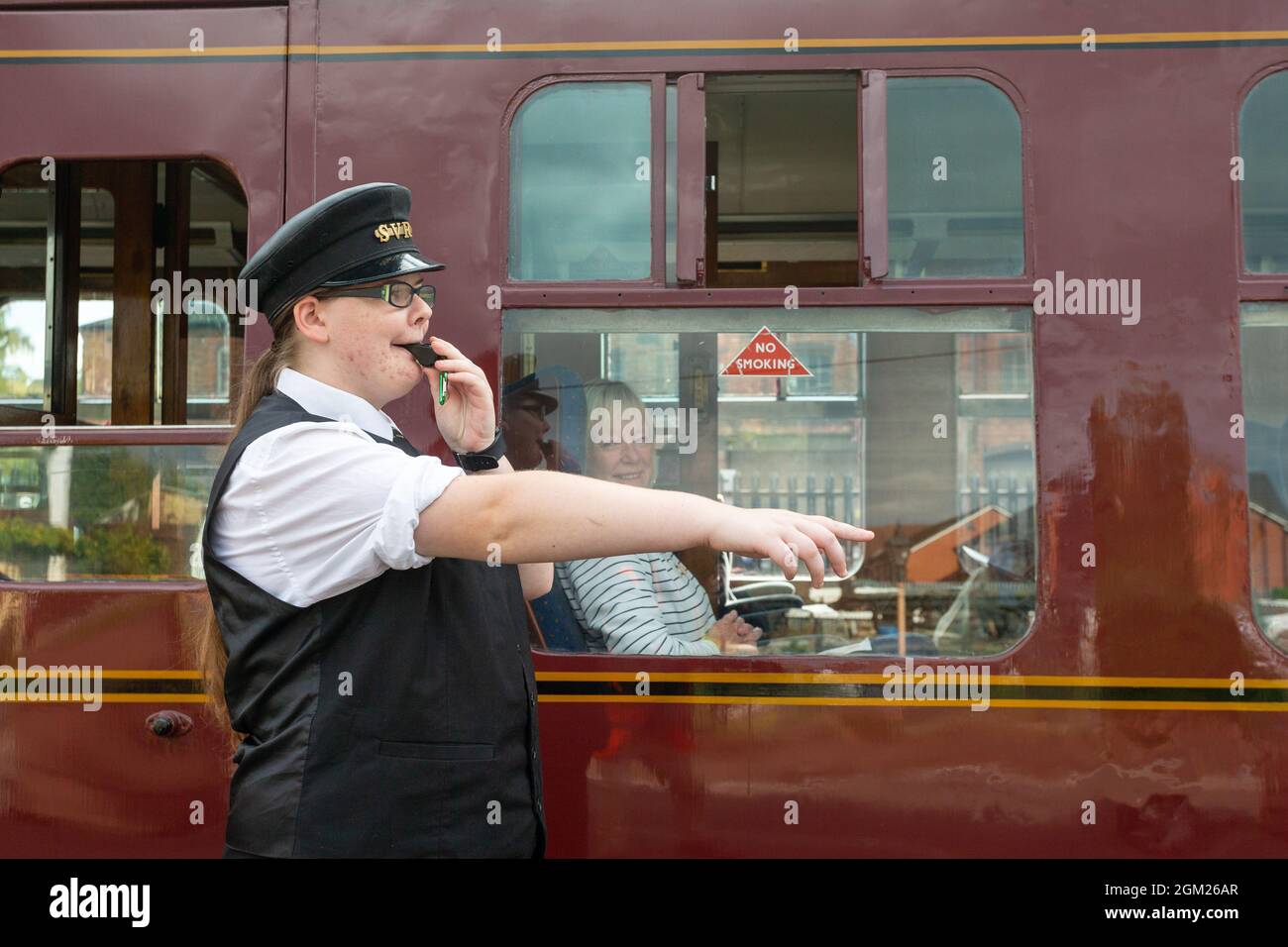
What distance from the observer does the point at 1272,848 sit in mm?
2381

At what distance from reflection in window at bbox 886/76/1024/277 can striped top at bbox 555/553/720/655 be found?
0.88 metres

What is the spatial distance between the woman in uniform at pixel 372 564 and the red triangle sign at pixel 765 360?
906mm

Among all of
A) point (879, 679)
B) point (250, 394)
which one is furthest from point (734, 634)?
point (250, 394)

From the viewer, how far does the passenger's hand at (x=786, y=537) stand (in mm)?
1196

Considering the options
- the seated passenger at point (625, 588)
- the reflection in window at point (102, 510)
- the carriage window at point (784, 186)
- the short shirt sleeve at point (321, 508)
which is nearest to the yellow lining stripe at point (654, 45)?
the carriage window at point (784, 186)

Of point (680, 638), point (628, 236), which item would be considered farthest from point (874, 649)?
point (628, 236)

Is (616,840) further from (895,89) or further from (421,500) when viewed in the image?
(895,89)

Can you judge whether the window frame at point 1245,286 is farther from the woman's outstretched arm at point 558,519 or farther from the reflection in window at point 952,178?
the woman's outstretched arm at point 558,519

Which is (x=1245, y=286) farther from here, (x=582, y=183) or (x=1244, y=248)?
(x=582, y=183)

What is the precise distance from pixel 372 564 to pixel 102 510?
152cm

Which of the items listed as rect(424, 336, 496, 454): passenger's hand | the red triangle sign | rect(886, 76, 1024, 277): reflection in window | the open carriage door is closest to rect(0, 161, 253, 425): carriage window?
the open carriage door

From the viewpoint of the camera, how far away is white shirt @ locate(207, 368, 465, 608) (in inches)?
53.4

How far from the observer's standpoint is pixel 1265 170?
8.09 feet

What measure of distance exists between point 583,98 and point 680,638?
1281 mm
